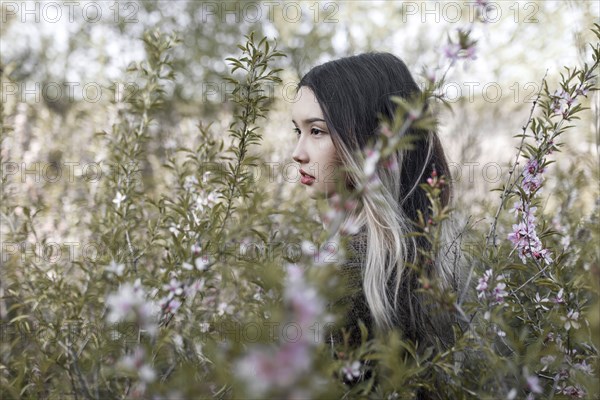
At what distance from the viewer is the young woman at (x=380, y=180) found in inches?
67.2

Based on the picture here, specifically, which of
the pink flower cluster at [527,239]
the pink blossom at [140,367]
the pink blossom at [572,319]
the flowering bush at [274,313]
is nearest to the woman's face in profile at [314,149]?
the flowering bush at [274,313]

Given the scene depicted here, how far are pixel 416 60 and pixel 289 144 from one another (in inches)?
101

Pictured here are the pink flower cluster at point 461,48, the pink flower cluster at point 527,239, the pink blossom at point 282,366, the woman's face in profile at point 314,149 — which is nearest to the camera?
the pink blossom at point 282,366

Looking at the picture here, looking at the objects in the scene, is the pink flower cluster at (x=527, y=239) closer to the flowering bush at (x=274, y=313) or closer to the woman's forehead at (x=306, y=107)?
the flowering bush at (x=274, y=313)

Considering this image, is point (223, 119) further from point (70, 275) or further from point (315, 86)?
point (315, 86)

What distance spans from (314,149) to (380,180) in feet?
0.98

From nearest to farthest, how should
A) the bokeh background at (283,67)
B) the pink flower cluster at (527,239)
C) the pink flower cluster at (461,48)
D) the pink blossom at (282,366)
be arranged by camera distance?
the pink blossom at (282,366) < the pink flower cluster at (461,48) < the pink flower cluster at (527,239) < the bokeh background at (283,67)

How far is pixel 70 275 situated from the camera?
2.77 metres

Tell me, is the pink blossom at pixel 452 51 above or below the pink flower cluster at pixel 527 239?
above

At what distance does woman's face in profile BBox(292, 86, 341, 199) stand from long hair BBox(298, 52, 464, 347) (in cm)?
4

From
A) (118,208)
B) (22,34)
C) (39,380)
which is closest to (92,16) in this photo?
(22,34)

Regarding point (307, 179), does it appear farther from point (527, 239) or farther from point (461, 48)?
point (461, 48)

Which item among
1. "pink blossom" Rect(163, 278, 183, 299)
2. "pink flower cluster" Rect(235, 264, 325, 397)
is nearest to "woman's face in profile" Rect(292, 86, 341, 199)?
"pink blossom" Rect(163, 278, 183, 299)

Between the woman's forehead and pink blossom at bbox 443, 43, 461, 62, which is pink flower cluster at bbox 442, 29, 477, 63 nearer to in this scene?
pink blossom at bbox 443, 43, 461, 62
